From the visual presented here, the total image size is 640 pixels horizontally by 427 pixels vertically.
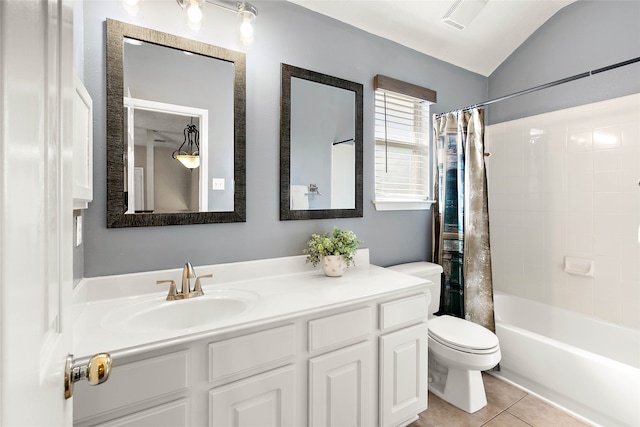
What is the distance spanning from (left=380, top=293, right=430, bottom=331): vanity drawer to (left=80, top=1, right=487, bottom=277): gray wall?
570 mm

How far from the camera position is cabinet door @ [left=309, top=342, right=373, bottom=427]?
1.33 meters

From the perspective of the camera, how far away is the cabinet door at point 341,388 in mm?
1335

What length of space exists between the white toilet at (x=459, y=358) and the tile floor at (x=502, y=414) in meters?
0.05

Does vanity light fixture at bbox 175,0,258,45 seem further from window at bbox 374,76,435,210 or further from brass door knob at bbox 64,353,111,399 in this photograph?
brass door knob at bbox 64,353,111,399

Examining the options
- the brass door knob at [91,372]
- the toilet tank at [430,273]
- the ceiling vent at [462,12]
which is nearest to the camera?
the brass door knob at [91,372]

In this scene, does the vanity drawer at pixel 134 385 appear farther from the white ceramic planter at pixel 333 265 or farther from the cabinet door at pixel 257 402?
the white ceramic planter at pixel 333 265

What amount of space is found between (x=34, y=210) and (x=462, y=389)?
2250 millimetres

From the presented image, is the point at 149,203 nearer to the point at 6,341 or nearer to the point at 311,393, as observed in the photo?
the point at 311,393

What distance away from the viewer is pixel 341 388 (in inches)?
55.5

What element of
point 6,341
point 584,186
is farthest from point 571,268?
point 6,341

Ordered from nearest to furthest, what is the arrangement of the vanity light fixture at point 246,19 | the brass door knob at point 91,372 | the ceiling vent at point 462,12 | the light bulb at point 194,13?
the brass door knob at point 91,372
the light bulb at point 194,13
the vanity light fixture at point 246,19
the ceiling vent at point 462,12

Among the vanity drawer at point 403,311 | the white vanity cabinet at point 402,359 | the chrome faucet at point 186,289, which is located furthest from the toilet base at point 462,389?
the chrome faucet at point 186,289

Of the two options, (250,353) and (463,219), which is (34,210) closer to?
(250,353)

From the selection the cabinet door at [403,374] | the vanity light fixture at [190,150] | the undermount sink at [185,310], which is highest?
the vanity light fixture at [190,150]
